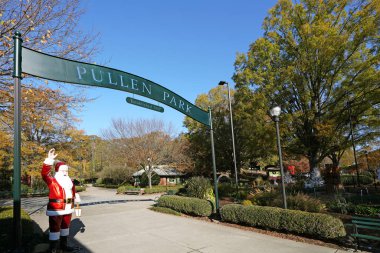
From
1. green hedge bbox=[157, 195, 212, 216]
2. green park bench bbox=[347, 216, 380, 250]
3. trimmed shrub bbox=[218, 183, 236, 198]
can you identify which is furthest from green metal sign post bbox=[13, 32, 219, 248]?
trimmed shrub bbox=[218, 183, 236, 198]

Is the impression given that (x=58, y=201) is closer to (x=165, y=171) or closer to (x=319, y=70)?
(x=319, y=70)

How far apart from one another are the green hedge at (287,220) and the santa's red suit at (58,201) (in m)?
5.73

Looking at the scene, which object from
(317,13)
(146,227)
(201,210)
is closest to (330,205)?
(201,210)

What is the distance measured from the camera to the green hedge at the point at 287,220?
295 inches

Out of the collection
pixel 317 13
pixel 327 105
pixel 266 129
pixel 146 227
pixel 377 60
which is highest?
pixel 317 13

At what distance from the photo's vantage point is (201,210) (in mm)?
11812

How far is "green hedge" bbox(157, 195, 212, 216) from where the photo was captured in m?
11.8

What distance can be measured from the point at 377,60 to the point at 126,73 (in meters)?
15.3

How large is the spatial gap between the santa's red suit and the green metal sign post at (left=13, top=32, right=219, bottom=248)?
1.71 m

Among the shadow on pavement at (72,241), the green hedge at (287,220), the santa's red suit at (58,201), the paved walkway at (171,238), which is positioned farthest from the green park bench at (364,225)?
the santa's red suit at (58,201)

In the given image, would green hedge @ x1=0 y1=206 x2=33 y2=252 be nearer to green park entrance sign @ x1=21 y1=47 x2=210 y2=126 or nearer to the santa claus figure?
the santa claus figure

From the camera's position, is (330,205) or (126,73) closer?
(126,73)

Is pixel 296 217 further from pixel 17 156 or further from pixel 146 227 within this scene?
pixel 17 156

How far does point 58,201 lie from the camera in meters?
6.23
